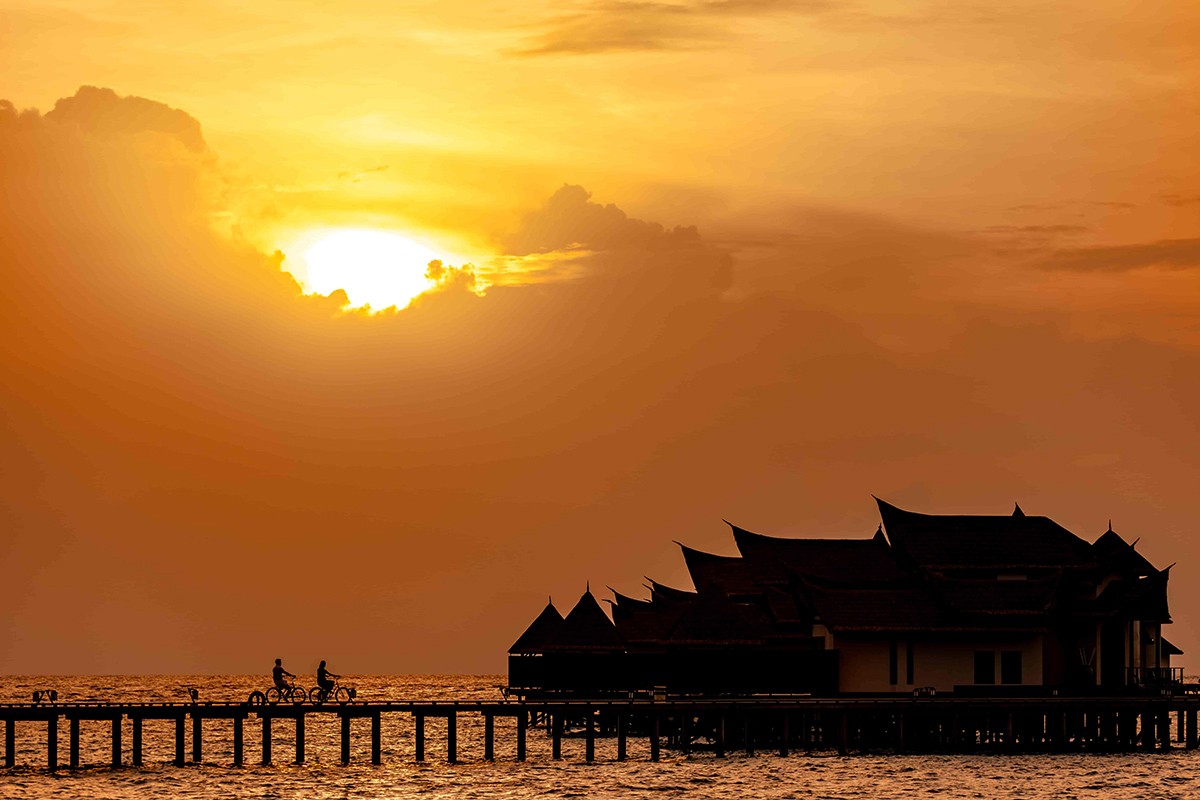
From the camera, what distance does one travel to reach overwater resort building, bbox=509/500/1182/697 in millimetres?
78438

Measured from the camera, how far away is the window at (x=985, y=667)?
259 ft

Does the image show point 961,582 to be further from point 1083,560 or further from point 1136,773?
point 1136,773

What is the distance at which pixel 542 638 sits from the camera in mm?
95250

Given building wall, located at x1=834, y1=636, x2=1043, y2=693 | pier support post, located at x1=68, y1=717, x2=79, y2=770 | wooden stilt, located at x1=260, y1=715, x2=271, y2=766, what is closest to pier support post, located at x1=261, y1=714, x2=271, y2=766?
wooden stilt, located at x1=260, y1=715, x2=271, y2=766

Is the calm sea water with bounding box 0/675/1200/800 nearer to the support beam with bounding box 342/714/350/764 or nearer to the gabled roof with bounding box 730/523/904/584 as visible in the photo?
the support beam with bounding box 342/714/350/764

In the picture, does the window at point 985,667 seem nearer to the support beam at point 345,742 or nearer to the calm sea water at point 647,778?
the calm sea water at point 647,778

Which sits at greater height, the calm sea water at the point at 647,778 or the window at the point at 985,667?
the window at the point at 985,667

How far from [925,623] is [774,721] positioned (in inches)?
469

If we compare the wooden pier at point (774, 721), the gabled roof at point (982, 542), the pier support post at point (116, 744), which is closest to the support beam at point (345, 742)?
the wooden pier at point (774, 721)

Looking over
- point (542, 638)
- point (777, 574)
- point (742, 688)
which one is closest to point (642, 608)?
point (542, 638)

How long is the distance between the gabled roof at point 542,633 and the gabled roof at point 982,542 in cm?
1864

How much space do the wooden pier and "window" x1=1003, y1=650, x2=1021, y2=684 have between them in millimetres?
1559

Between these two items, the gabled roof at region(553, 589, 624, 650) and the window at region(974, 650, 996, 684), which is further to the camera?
the gabled roof at region(553, 589, 624, 650)

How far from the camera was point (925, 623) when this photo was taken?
257 feet
